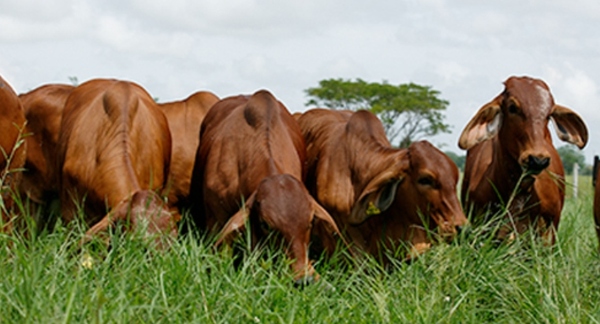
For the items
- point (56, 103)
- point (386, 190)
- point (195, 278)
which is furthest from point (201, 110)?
point (195, 278)

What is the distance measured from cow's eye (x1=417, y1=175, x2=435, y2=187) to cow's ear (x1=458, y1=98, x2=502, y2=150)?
3.04 feet

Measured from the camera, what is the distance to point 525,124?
A: 21.7 ft

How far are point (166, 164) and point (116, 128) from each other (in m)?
0.73

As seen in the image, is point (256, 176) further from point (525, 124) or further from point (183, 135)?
point (183, 135)

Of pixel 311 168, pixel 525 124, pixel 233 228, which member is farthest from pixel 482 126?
pixel 233 228

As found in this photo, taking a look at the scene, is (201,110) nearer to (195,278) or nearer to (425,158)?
(425,158)

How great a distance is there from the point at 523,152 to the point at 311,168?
1.66 meters

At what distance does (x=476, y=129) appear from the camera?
282 inches

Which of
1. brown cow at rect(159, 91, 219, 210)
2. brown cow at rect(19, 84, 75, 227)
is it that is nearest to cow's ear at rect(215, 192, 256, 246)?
brown cow at rect(159, 91, 219, 210)

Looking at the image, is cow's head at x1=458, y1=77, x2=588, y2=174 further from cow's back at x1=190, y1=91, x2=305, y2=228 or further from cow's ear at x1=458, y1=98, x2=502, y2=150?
cow's back at x1=190, y1=91, x2=305, y2=228

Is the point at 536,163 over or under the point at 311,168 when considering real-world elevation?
over

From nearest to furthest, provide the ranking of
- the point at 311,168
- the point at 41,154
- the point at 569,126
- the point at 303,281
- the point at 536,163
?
the point at 303,281
the point at 536,163
the point at 569,126
the point at 311,168
the point at 41,154

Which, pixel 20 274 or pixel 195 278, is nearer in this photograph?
pixel 20 274

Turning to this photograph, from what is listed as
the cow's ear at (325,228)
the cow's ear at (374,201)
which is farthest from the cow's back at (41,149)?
the cow's ear at (325,228)
